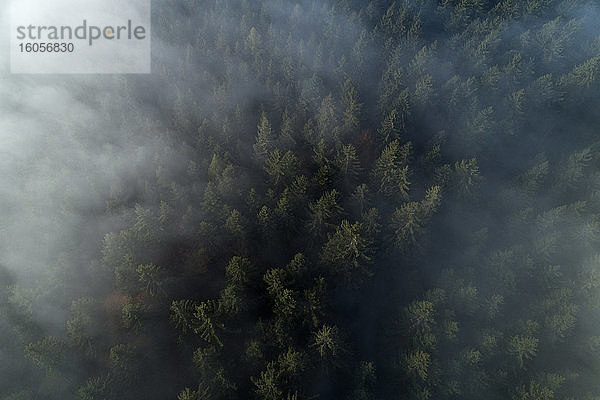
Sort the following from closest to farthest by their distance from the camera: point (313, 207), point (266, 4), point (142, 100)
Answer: point (313, 207)
point (142, 100)
point (266, 4)

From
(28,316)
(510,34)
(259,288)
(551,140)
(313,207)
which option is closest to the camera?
(28,316)

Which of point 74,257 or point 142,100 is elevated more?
point 142,100

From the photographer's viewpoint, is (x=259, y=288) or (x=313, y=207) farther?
(x=313, y=207)

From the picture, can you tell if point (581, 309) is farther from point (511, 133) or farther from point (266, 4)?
point (266, 4)

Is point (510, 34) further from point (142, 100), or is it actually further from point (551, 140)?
point (142, 100)

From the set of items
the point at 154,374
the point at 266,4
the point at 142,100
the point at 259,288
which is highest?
the point at 266,4

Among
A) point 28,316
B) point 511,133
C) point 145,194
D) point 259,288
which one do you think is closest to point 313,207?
point 259,288
